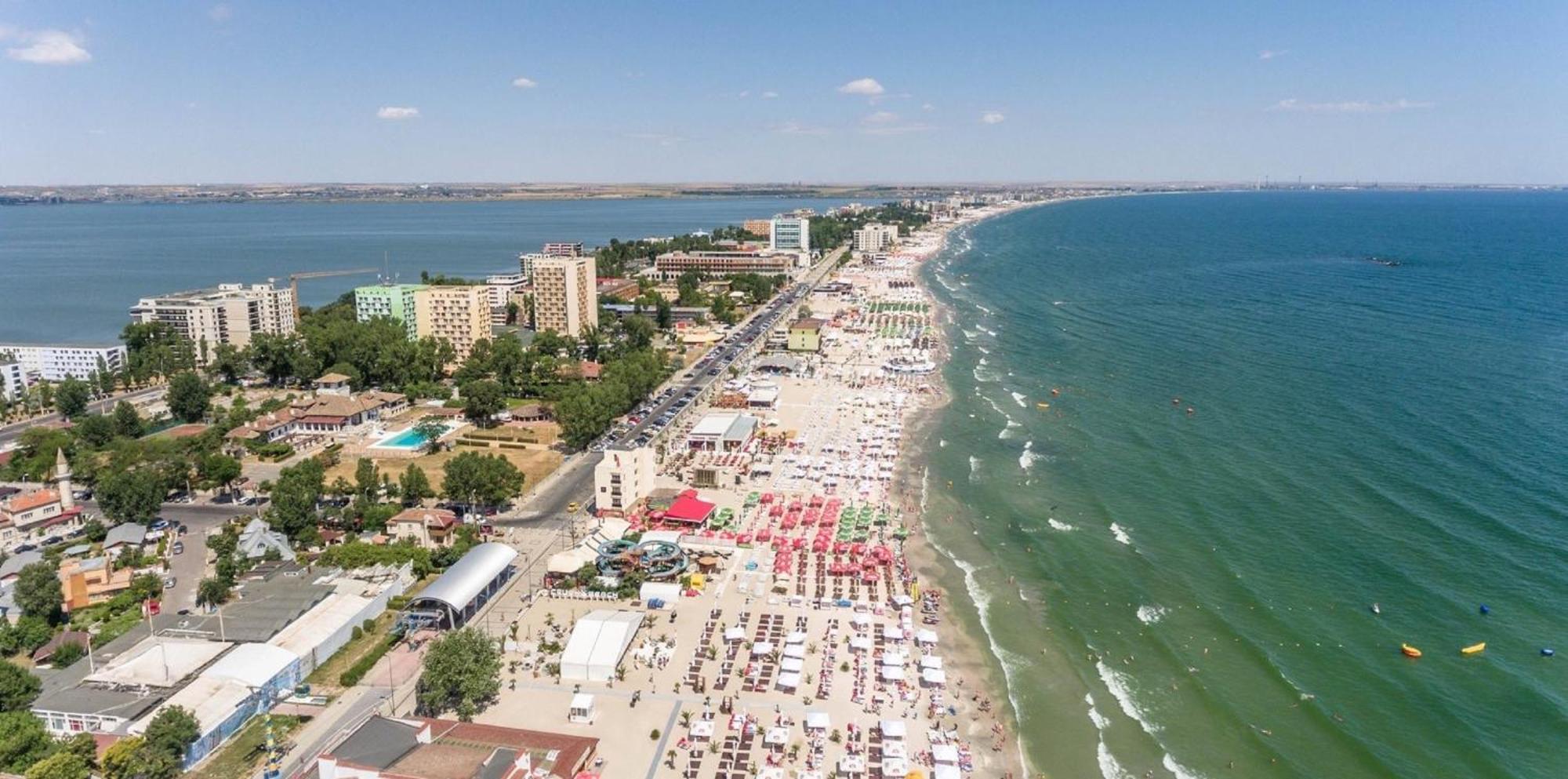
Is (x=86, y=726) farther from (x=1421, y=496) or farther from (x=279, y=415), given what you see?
(x=1421, y=496)

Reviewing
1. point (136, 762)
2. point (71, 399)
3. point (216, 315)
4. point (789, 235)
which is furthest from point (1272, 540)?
point (789, 235)

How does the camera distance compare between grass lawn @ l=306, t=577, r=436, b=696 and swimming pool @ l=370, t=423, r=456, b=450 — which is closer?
grass lawn @ l=306, t=577, r=436, b=696

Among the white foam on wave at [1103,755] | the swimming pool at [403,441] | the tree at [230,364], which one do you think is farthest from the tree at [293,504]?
the tree at [230,364]

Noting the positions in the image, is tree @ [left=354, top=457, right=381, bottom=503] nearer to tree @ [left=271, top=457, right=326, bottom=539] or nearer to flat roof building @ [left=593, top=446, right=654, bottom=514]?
tree @ [left=271, top=457, right=326, bottom=539]

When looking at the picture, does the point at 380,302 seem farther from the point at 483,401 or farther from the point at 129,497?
the point at 129,497

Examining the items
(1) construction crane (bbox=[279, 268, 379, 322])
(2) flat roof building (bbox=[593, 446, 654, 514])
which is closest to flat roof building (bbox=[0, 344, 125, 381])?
(2) flat roof building (bbox=[593, 446, 654, 514])

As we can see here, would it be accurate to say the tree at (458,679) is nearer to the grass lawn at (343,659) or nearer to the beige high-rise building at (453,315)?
the grass lawn at (343,659)
